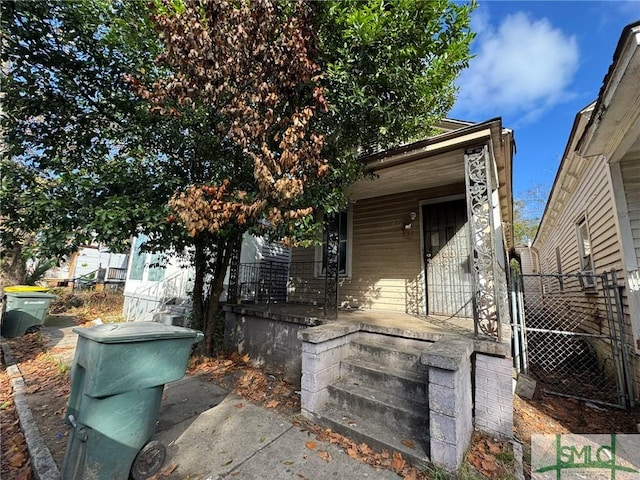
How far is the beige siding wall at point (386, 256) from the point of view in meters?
5.96

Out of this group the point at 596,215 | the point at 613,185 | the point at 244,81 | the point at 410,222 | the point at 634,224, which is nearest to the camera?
the point at 244,81

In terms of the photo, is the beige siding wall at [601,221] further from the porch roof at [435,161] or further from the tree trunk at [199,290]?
the tree trunk at [199,290]

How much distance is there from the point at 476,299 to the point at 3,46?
671 centimetres

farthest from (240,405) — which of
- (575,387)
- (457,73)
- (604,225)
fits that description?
(604,225)

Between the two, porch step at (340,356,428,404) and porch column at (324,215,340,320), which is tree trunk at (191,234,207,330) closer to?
porch column at (324,215,340,320)

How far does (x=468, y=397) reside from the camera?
292 centimetres

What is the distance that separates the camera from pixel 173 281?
30.5ft

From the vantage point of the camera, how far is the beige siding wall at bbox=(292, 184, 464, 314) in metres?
5.96

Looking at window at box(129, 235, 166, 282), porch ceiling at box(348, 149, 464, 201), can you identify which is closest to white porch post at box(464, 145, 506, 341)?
porch ceiling at box(348, 149, 464, 201)

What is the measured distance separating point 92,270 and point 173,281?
55.1 ft

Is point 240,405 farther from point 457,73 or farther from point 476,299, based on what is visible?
point 457,73

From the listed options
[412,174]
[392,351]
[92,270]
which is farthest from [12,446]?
[92,270]

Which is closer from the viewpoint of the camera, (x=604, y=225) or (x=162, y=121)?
(x=162, y=121)

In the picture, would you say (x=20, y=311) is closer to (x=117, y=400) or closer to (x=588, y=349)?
(x=117, y=400)
